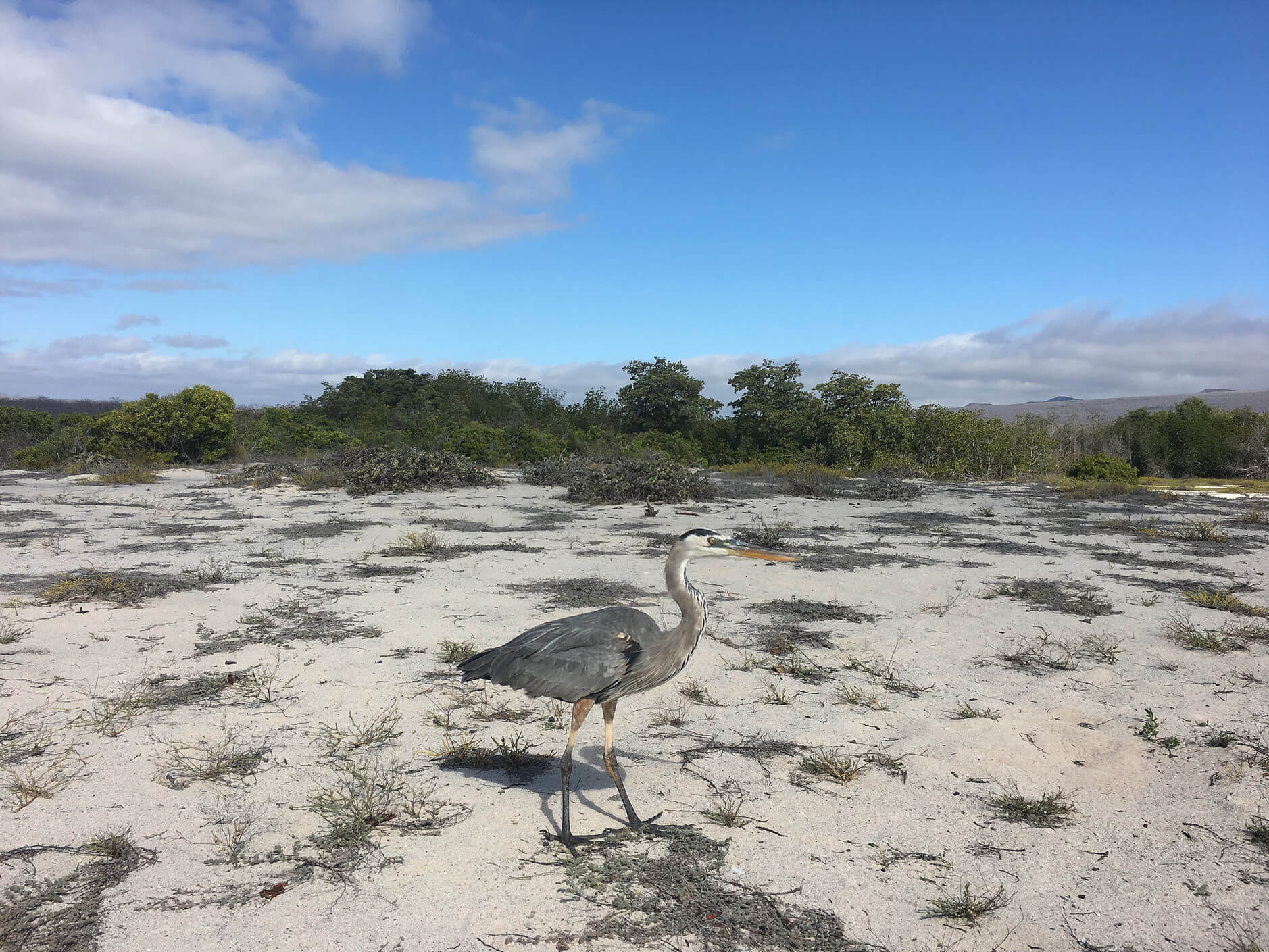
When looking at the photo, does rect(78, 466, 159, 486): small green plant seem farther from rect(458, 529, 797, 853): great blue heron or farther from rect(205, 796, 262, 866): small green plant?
rect(458, 529, 797, 853): great blue heron

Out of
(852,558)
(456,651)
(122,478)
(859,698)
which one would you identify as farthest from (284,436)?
(859,698)

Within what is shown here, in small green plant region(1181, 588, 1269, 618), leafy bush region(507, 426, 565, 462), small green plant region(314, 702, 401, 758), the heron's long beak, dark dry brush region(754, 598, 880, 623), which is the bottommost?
small green plant region(314, 702, 401, 758)

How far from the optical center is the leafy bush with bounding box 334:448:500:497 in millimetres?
16938

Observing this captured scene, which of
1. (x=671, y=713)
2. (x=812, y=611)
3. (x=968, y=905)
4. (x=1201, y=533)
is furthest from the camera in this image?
(x=1201, y=533)

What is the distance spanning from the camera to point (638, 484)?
1598cm

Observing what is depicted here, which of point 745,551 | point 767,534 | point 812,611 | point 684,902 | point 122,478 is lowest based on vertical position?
point 684,902

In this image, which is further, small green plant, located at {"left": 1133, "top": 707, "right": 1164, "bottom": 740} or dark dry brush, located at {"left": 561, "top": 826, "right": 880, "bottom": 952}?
small green plant, located at {"left": 1133, "top": 707, "right": 1164, "bottom": 740}

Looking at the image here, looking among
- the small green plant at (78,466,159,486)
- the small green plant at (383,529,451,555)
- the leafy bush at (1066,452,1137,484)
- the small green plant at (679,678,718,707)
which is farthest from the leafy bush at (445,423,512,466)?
the leafy bush at (1066,452,1137,484)

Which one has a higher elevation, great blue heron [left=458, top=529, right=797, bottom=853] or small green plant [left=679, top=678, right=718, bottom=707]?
great blue heron [left=458, top=529, right=797, bottom=853]

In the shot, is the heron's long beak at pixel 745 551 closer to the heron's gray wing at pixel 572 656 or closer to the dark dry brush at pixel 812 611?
the heron's gray wing at pixel 572 656

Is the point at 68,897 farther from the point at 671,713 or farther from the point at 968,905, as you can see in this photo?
the point at 968,905

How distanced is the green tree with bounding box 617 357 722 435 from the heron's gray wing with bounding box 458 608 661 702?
27.5 metres

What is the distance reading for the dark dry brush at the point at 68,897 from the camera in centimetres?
269

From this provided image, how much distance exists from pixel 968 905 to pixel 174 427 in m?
25.9
